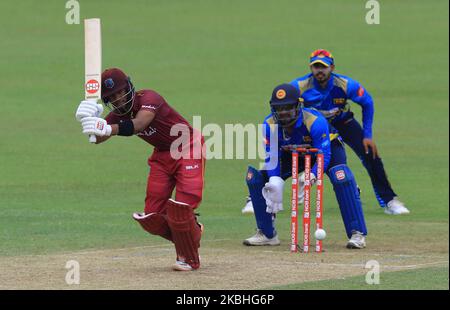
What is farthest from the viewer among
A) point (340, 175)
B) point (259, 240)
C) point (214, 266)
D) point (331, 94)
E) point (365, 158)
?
point (365, 158)

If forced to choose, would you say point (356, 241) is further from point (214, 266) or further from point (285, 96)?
point (214, 266)

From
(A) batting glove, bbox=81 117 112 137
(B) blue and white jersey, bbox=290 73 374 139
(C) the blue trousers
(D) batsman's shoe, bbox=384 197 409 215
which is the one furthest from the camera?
(D) batsman's shoe, bbox=384 197 409 215

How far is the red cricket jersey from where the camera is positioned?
465 inches

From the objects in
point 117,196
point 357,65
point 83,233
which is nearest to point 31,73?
point 357,65

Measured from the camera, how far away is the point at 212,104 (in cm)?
3058

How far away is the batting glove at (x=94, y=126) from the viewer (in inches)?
431

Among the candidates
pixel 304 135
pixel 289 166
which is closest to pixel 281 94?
pixel 304 135

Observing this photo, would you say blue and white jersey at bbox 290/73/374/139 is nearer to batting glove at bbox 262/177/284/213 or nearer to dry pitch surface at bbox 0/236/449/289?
dry pitch surface at bbox 0/236/449/289

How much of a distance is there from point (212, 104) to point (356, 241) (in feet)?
55.4

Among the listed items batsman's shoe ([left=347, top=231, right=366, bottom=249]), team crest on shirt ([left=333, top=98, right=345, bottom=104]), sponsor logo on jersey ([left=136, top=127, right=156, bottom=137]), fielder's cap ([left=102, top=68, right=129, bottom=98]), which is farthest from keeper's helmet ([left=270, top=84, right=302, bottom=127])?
team crest on shirt ([left=333, top=98, right=345, bottom=104])

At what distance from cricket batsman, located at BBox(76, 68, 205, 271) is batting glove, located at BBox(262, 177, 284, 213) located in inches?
51.7

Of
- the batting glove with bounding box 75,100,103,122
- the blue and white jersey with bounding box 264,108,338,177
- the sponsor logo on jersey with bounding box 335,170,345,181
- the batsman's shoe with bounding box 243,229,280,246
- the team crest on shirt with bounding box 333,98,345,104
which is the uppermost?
the team crest on shirt with bounding box 333,98,345,104

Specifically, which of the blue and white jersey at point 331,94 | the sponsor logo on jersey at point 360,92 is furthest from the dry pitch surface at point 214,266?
the sponsor logo on jersey at point 360,92

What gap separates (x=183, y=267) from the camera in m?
11.8
